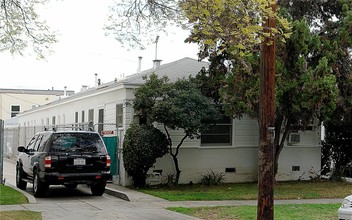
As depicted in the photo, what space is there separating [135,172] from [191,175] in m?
2.58

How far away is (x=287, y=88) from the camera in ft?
54.4

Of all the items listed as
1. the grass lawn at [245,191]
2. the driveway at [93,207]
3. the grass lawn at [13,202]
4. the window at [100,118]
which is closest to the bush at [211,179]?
the grass lawn at [245,191]

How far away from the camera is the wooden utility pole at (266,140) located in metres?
10.2

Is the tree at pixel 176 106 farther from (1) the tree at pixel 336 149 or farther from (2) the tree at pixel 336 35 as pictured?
(1) the tree at pixel 336 149

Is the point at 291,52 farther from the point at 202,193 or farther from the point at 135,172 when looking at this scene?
the point at 135,172

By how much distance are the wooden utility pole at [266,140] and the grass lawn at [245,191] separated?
5770 mm

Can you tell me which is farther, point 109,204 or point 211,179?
point 211,179

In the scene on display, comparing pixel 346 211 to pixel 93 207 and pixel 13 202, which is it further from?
pixel 13 202

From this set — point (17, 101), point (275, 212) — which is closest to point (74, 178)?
point (275, 212)

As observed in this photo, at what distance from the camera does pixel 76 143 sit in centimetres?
1559

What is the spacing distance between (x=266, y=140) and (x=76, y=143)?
6942 mm

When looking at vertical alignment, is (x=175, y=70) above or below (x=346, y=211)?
above

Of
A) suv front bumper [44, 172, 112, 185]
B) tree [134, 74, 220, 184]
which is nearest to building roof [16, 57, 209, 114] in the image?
tree [134, 74, 220, 184]

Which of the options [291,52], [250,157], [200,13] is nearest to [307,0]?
[291,52]
